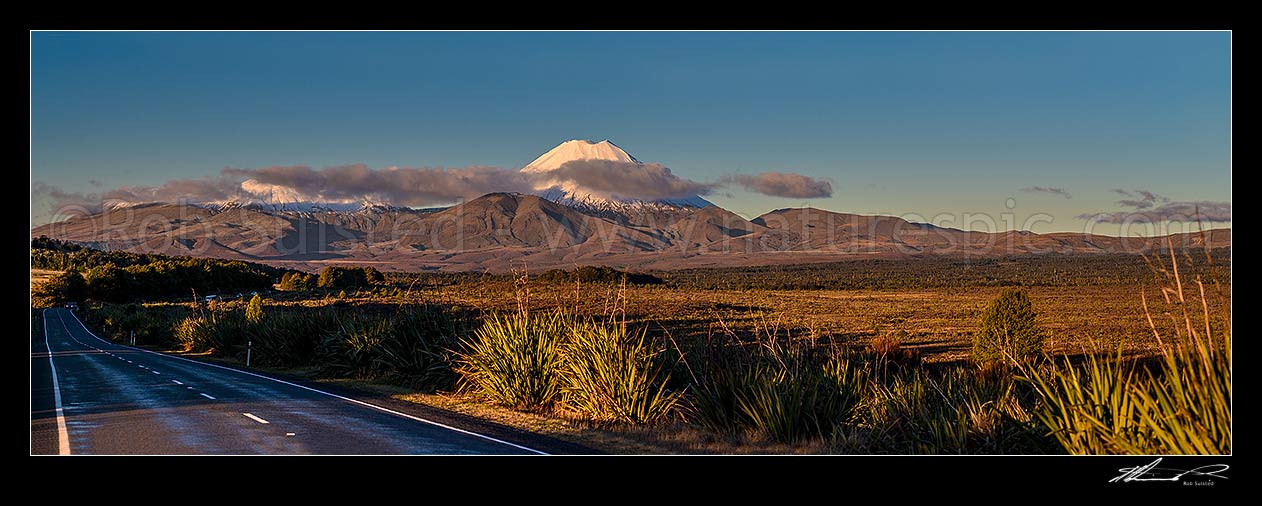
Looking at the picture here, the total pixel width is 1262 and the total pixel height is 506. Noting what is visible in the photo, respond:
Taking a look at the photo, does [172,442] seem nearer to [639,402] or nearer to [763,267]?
[639,402]

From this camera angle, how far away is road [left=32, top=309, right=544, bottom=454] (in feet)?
40.4

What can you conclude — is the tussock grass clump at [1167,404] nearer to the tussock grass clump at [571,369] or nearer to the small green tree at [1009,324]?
the tussock grass clump at [571,369]

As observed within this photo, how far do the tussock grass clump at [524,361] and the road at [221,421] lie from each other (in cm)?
206

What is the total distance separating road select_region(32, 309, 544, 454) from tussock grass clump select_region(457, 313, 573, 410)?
206 cm

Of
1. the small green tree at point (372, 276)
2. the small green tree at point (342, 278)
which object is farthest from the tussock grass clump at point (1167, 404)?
the small green tree at point (372, 276)

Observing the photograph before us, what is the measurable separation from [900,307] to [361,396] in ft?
197

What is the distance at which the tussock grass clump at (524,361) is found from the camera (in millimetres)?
17344
